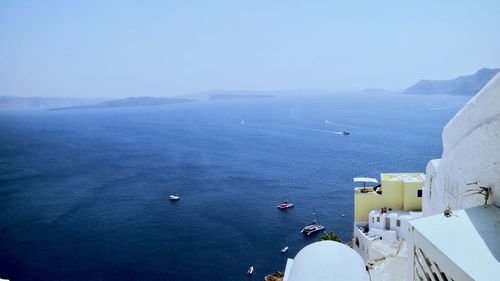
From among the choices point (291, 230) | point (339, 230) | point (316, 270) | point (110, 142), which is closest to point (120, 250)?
point (291, 230)

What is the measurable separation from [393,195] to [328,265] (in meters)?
23.5

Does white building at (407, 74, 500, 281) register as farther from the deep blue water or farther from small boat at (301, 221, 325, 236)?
small boat at (301, 221, 325, 236)

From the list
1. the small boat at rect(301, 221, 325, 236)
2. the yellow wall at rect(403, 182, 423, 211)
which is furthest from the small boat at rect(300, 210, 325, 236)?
the yellow wall at rect(403, 182, 423, 211)

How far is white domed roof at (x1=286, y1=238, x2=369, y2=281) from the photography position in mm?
10367

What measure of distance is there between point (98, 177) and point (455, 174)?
7857 centimetres

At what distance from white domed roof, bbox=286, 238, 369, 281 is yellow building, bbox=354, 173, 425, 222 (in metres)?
21.5

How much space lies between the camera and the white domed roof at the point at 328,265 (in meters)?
10.4

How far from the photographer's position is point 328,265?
10789 mm

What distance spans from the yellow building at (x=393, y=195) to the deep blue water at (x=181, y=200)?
13759 millimetres

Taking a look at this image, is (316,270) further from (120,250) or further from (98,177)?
(98,177)

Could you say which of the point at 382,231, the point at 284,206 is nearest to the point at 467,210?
the point at 382,231

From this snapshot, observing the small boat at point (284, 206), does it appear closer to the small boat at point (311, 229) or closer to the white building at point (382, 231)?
the small boat at point (311, 229)

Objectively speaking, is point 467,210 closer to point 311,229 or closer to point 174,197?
point 311,229

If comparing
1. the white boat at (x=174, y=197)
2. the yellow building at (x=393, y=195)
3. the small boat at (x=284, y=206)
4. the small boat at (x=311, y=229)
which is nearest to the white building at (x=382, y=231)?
the yellow building at (x=393, y=195)
